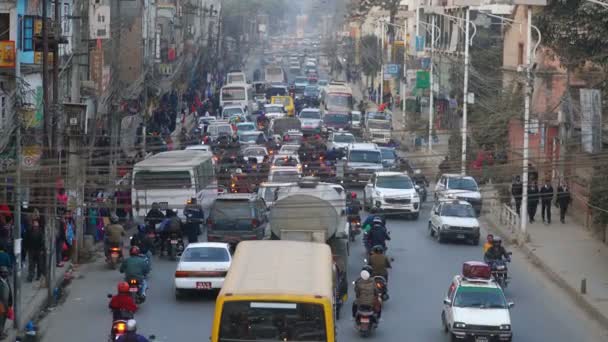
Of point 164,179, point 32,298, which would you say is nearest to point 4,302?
point 32,298

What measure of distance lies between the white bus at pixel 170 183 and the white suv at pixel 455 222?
283 inches

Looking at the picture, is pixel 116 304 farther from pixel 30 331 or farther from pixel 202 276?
pixel 202 276

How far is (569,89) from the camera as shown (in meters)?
43.3

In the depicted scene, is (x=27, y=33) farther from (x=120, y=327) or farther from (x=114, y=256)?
(x=120, y=327)

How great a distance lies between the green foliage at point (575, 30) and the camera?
3484cm

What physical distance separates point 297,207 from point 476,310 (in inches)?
272

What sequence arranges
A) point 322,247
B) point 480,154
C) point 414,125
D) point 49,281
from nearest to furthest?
point 322,247, point 49,281, point 480,154, point 414,125

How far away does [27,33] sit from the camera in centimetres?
3997

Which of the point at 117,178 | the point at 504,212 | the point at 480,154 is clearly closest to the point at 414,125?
the point at 480,154

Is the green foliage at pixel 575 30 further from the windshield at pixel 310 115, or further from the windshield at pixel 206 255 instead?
the windshield at pixel 310 115

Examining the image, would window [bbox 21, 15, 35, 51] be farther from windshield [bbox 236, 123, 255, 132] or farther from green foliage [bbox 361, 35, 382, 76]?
green foliage [bbox 361, 35, 382, 76]

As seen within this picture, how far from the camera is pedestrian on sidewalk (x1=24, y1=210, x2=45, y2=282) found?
29.5 m

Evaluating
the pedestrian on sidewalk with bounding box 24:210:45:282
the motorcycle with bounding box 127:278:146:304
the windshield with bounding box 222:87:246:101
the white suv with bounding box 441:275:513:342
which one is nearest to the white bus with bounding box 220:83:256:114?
the windshield with bounding box 222:87:246:101

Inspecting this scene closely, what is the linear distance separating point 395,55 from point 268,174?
5859 cm
